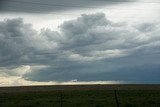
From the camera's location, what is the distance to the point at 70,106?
40.9 m

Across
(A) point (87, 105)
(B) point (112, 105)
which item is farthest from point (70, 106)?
(B) point (112, 105)

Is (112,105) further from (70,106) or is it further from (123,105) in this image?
(70,106)

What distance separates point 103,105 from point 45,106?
20.5ft

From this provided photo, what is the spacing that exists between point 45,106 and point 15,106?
3.14m

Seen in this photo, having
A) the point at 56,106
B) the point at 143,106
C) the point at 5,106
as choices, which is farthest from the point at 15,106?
the point at 143,106

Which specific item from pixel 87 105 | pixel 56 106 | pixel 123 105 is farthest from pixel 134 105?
A: pixel 56 106

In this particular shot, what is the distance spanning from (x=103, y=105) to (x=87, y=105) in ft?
5.81

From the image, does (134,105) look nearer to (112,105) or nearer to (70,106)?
(112,105)

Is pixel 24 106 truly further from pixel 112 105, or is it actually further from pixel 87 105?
pixel 112 105

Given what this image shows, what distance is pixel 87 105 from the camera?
41.3 metres

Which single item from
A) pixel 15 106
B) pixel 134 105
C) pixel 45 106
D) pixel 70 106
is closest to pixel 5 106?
pixel 15 106

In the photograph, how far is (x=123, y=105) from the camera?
135ft

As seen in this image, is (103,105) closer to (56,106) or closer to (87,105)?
(87,105)

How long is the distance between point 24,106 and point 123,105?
10.5m
